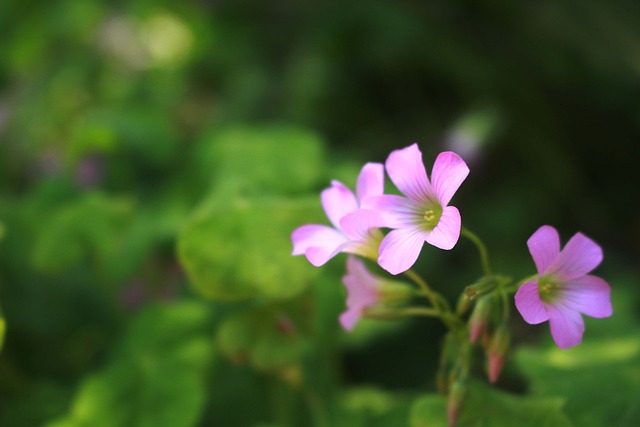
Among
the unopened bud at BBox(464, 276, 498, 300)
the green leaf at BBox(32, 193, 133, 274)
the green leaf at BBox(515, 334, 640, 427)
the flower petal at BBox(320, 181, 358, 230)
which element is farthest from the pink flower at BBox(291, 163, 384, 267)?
the green leaf at BBox(32, 193, 133, 274)

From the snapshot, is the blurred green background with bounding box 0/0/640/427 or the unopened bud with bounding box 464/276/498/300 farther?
the blurred green background with bounding box 0/0/640/427

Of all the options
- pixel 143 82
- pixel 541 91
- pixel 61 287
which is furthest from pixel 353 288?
pixel 143 82

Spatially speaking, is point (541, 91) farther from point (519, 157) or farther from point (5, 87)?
point (5, 87)

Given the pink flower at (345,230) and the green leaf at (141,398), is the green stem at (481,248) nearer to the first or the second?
the pink flower at (345,230)

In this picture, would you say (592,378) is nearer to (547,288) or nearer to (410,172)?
(547,288)

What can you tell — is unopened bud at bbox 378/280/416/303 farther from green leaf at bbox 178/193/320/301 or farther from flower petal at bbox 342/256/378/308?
green leaf at bbox 178/193/320/301

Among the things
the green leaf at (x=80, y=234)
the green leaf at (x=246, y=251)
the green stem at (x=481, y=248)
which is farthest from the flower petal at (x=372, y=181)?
the green leaf at (x=80, y=234)
